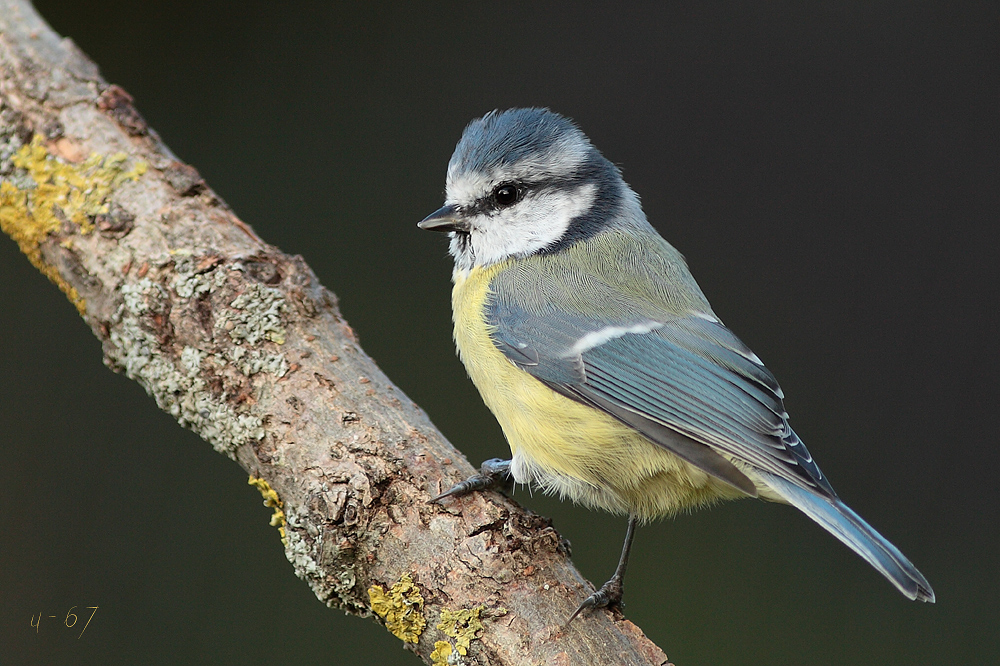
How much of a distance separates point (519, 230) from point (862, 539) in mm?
737

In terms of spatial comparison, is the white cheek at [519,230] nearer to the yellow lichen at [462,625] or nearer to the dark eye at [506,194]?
the dark eye at [506,194]

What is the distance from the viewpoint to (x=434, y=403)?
2463 mm

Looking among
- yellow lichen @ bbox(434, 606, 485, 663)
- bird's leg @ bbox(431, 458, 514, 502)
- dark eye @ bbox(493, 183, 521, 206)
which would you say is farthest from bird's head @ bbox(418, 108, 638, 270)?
yellow lichen @ bbox(434, 606, 485, 663)

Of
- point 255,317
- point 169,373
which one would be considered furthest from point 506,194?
point 169,373

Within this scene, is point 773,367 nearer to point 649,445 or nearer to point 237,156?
point 649,445

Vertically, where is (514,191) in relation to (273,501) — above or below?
above

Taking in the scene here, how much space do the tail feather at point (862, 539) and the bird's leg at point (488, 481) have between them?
1.24 ft

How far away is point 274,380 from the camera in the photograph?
1.27 meters

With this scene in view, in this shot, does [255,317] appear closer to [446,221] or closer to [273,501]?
[273,501]

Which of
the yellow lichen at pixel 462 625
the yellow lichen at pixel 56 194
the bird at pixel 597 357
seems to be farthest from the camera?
the yellow lichen at pixel 56 194

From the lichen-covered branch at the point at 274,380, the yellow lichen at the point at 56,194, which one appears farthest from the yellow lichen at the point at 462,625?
the yellow lichen at the point at 56,194

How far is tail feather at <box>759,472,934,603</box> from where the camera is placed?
108 centimetres

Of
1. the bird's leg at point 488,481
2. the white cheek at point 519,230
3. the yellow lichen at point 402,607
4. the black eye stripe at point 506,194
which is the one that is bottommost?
the yellow lichen at point 402,607

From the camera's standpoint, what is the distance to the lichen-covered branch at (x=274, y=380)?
1.10 meters
